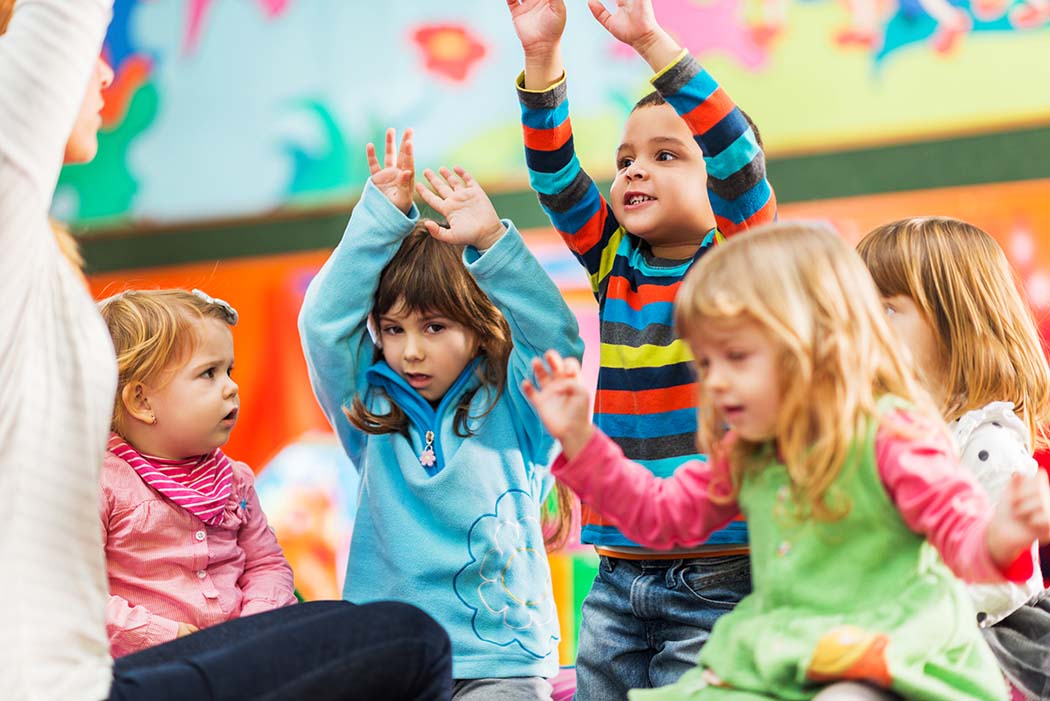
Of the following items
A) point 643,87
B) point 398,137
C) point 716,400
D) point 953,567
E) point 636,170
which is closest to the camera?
point 953,567

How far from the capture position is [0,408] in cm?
97

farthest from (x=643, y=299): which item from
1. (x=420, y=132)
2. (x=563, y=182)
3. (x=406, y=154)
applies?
(x=420, y=132)

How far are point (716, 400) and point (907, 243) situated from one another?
0.67m

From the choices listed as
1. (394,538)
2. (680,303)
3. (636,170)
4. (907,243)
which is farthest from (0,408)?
(907,243)

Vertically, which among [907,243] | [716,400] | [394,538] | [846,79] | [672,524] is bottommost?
[394,538]

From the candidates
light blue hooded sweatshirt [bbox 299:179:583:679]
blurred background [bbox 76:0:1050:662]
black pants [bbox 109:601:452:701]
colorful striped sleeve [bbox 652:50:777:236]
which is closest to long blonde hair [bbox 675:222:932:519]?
colorful striped sleeve [bbox 652:50:777:236]

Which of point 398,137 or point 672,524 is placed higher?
point 398,137

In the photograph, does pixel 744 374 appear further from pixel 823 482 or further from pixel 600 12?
pixel 600 12

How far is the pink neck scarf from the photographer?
1575mm

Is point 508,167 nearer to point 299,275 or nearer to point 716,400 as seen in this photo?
point 299,275

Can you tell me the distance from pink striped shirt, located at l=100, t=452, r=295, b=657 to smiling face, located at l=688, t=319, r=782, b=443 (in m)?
0.84

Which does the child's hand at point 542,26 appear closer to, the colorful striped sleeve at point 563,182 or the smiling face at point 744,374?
the colorful striped sleeve at point 563,182

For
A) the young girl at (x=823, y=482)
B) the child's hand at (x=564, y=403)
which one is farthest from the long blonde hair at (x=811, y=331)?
the child's hand at (x=564, y=403)

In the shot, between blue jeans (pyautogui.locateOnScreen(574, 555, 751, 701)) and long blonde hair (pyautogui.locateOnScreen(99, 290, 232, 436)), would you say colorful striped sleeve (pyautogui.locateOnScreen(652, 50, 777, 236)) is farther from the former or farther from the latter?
long blonde hair (pyautogui.locateOnScreen(99, 290, 232, 436))
